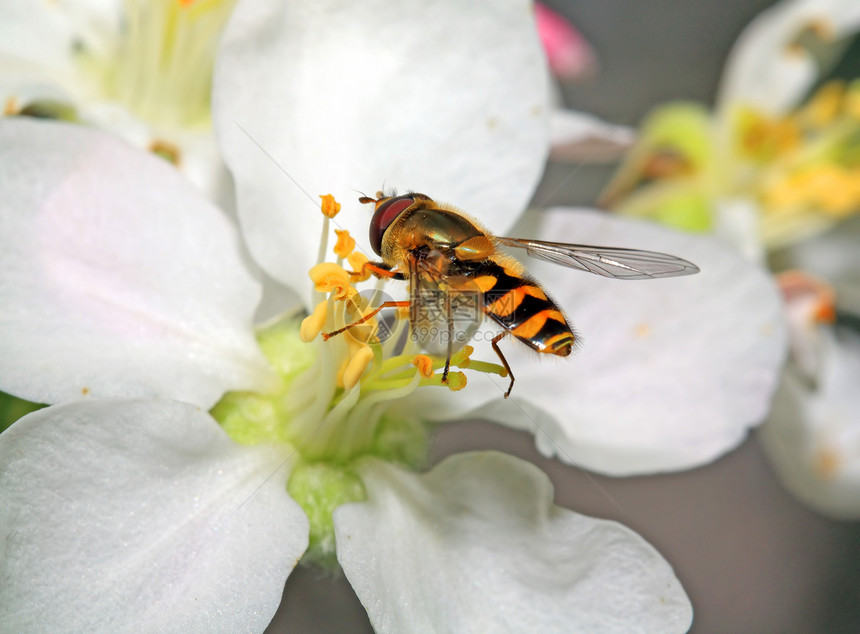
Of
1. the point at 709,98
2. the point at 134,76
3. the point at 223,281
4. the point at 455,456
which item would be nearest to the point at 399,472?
the point at 455,456

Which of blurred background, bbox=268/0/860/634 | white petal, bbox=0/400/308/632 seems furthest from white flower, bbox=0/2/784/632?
blurred background, bbox=268/0/860/634

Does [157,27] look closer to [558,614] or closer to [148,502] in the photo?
[148,502]

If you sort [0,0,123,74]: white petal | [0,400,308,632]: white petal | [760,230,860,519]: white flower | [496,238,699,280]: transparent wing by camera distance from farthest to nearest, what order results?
[760,230,860,519]: white flower
[0,0,123,74]: white petal
[496,238,699,280]: transparent wing
[0,400,308,632]: white petal

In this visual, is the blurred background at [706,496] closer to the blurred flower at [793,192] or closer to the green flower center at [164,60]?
the blurred flower at [793,192]

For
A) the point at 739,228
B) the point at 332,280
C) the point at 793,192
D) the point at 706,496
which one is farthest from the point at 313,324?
the point at 706,496

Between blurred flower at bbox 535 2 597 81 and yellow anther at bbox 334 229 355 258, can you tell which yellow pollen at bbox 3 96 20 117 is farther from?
blurred flower at bbox 535 2 597 81

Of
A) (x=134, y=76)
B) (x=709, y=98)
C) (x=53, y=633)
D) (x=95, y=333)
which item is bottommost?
(x=53, y=633)

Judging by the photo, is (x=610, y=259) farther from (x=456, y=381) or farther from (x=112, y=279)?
(x=112, y=279)
